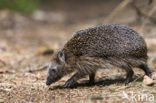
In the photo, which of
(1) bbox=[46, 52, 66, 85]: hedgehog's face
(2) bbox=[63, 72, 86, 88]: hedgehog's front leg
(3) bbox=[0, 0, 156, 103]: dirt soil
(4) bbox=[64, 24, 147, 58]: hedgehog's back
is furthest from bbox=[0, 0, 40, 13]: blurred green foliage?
(2) bbox=[63, 72, 86, 88]: hedgehog's front leg

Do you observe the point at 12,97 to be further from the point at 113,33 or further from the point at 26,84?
the point at 113,33

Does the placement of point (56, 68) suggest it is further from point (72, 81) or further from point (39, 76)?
point (39, 76)

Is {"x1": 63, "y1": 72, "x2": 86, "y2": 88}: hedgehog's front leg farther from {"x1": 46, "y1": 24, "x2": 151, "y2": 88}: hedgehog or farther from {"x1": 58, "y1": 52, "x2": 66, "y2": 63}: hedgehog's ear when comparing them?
{"x1": 58, "y1": 52, "x2": 66, "y2": 63}: hedgehog's ear

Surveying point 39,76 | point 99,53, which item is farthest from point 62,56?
point 39,76

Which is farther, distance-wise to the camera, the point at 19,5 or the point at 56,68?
the point at 19,5

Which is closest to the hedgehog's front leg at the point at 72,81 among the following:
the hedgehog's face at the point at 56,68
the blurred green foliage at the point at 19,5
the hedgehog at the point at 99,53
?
the hedgehog at the point at 99,53

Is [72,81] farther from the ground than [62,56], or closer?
closer
